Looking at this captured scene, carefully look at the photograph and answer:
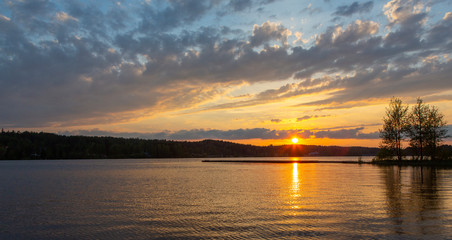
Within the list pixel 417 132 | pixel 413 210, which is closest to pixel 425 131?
pixel 417 132

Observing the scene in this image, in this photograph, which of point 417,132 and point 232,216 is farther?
point 417,132

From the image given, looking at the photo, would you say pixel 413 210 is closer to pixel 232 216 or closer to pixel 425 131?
pixel 232 216

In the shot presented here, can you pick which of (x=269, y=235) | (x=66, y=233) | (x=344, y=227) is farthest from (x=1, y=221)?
(x=344, y=227)

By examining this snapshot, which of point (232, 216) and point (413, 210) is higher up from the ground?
point (413, 210)

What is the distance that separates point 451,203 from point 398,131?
197ft

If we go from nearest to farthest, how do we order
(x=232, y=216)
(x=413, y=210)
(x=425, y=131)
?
(x=232, y=216) → (x=413, y=210) → (x=425, y=131)

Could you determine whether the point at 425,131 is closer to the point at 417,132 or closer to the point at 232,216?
the point at 417,132

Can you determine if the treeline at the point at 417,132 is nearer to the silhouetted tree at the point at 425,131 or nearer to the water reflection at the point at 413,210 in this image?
the silhouetted tree at the point at 425,131

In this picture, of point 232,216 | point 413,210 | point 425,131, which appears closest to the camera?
point 232,216

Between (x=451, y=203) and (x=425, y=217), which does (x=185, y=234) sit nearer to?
(x=425, y=217)

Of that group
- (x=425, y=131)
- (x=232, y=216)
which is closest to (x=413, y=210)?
(x=232, y=216)

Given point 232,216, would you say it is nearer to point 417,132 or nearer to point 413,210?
point 413,210

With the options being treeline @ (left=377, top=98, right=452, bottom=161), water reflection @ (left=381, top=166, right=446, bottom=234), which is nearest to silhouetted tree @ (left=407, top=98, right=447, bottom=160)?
treeline @ (left=377, top=98, right=452, bottom=161)

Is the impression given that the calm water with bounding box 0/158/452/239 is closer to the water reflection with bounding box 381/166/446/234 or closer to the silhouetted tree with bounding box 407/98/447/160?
the water reflection with bounding box 381/166/446/234
